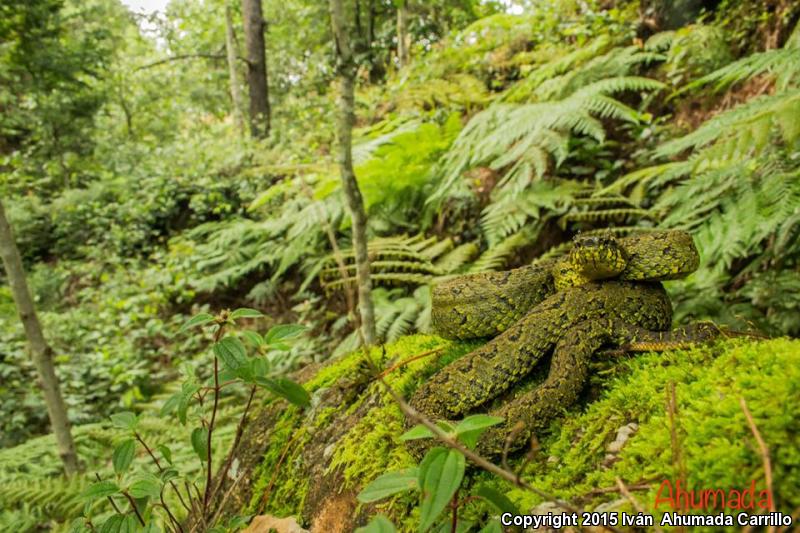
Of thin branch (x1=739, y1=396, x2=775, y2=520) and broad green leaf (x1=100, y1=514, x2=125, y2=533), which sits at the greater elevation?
thin branch (x1=739, y1=396, x2=775, y2=520)

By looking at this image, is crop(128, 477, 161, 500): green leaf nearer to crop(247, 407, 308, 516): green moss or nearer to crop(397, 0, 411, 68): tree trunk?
crop(247, 407, 308, 516): green moss

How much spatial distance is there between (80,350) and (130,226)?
3429 millimetres

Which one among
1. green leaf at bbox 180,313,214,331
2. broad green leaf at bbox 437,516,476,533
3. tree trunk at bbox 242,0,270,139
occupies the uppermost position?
tree trunk at bbox 242,0,270,139

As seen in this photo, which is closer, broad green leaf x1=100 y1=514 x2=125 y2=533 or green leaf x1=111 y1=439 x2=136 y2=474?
broad green leaf x1=100 y1=514 x2=125 y2=533

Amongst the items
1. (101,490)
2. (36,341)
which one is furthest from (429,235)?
(101,490)

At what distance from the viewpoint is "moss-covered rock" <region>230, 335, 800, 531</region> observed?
1163 mm

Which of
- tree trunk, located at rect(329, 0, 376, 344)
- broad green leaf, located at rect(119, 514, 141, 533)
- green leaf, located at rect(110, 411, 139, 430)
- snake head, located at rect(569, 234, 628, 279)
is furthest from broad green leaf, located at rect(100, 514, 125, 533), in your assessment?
tree trunk, located at rect(329, 0, 376, 344)

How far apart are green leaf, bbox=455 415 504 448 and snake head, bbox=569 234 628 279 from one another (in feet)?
3.31

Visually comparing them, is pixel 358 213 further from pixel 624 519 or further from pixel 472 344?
pixel 624 519

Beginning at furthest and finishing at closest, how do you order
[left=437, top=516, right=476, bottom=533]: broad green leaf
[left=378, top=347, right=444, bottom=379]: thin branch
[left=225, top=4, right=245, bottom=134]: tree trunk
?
[left=225, top=4, right=245, bottom=134]: tree trunk < [left=378, top=347, right=444, bottom=379]: thin branch < [left=437, top=516, right=476, bottom=533]: broad green leaf

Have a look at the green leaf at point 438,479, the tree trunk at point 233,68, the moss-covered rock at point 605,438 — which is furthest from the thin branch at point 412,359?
the tree trunk at point 233,68

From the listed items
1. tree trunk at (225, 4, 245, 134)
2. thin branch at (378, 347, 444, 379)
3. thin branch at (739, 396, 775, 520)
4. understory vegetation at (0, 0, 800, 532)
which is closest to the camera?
thin branch at (739, 396, 775, 520)

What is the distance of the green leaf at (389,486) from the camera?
127cm

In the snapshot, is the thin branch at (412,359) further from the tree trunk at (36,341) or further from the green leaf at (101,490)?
the tree trunk at (36,341)
